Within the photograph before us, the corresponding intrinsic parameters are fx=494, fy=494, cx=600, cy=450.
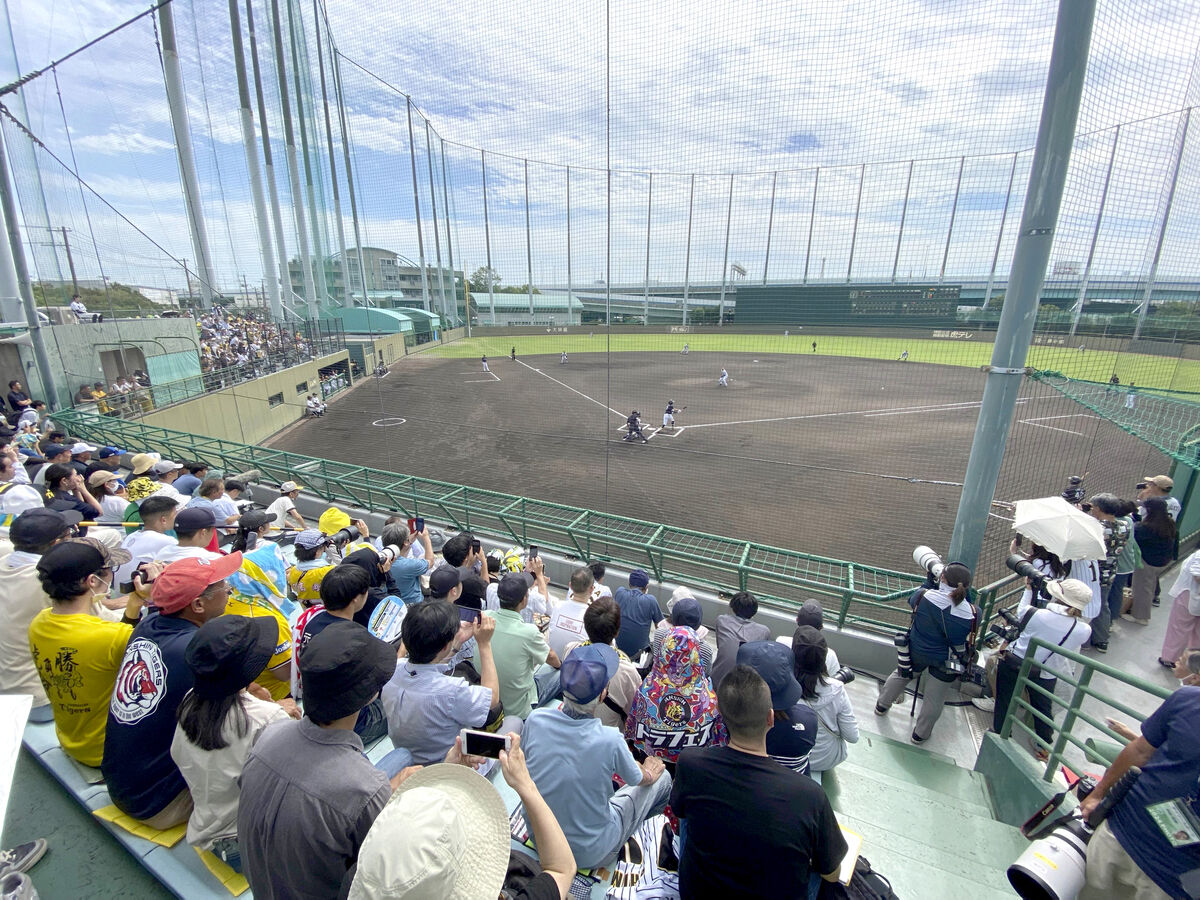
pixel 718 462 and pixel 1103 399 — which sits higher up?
pixel 1103 399

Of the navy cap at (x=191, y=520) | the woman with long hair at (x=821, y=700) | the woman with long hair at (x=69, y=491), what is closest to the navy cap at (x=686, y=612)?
the woman with long hair at (x=821, y=700)

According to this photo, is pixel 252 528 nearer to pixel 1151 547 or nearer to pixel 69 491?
pixel 69 491

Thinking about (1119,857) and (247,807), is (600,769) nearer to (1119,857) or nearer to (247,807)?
(247,807)

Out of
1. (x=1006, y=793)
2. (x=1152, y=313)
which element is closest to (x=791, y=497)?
(x=1152, y=313)

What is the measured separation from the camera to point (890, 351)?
16297mm

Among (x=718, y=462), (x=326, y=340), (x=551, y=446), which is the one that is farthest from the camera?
(x=326, y=340)

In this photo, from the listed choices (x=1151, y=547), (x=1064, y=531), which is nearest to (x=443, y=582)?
(x=1064, y=531)

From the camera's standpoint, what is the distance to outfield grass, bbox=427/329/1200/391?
7283 mm

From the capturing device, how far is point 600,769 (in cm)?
166

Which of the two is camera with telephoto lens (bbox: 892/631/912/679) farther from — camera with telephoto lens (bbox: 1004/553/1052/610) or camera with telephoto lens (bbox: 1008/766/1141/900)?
camera with telephoto lens (bbox: 1008/766/1141/900)

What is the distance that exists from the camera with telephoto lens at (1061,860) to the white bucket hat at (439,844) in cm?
150

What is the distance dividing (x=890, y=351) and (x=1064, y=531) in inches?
594

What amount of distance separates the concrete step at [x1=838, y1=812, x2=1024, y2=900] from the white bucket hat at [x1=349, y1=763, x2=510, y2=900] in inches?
75.2

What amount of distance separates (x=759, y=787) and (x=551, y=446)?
41.3ft
